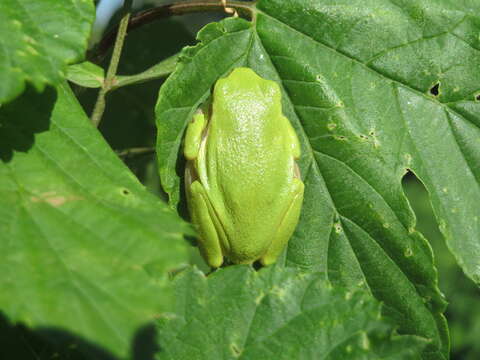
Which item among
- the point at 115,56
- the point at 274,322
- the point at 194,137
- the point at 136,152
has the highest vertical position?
the point at 115,56

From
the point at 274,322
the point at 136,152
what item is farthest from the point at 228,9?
the point at 274,322

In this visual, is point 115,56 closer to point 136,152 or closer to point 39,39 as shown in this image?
point 39,39

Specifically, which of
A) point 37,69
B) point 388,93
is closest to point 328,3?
point 388,93

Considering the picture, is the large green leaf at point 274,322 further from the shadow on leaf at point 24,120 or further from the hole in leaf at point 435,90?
the hole in leaf at point 435,90

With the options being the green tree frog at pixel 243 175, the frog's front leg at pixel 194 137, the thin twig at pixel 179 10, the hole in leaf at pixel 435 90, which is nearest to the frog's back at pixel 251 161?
the green tree frog at pixel 243 175

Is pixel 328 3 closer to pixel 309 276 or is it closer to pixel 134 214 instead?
pixel 309 276
